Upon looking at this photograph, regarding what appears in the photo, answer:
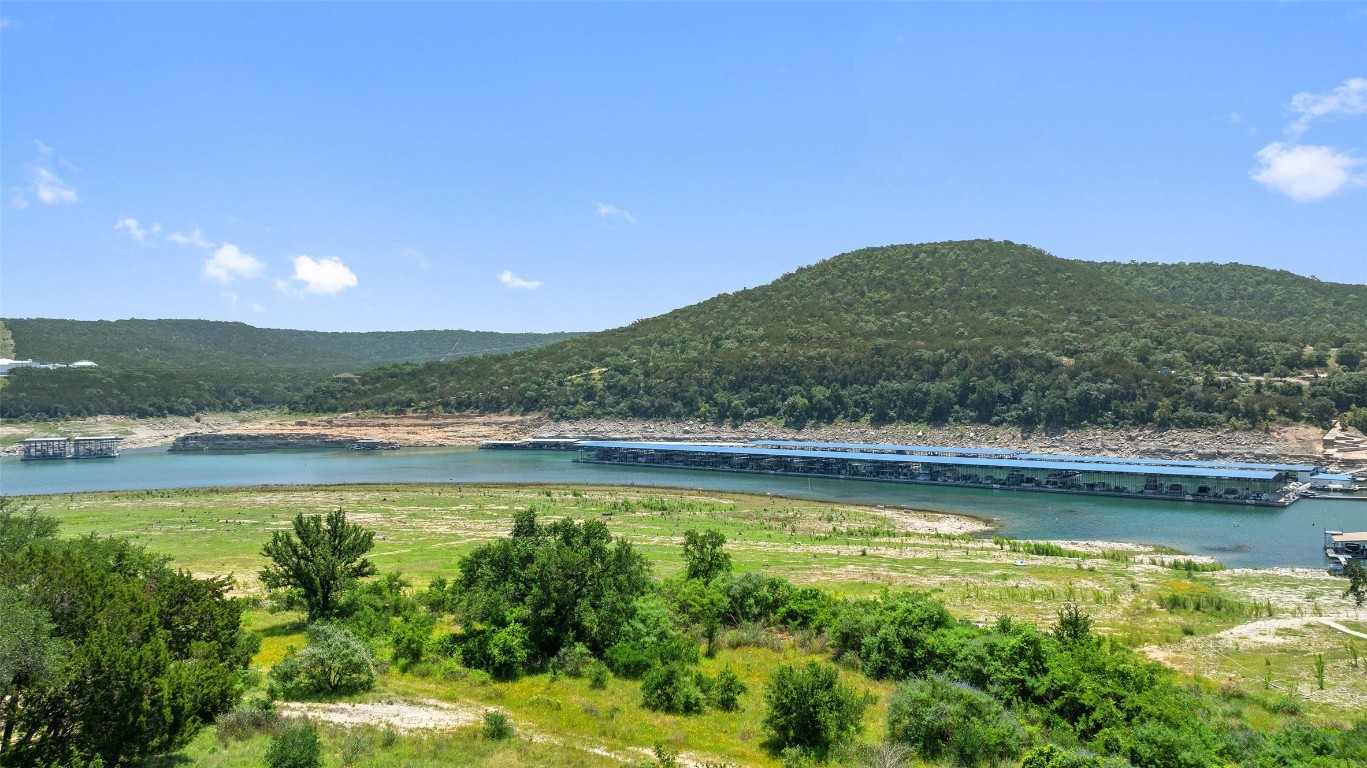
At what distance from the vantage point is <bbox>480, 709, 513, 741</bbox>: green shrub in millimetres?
16031

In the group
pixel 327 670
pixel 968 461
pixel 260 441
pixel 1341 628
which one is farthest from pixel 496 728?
pixel 260 441

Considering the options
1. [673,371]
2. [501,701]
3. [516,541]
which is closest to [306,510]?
[516,541]

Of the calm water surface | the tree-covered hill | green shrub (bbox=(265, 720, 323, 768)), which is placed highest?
the tree-covered hill

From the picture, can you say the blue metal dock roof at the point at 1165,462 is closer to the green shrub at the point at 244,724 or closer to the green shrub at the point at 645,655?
the green shrub at the point at 645,655

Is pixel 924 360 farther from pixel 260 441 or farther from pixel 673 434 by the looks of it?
pixel 260 441

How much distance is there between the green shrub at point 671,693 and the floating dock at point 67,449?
127m

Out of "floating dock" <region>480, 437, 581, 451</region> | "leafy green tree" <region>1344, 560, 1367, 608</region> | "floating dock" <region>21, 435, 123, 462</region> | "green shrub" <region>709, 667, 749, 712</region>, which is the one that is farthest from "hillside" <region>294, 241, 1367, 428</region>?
"green shrub" <region>709, 667, 749, 712</region>

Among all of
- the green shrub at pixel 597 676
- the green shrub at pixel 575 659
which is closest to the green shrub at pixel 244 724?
the green shrub at pixel 575 659

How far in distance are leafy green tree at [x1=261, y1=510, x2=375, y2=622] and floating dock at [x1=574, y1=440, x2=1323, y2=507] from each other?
62.6m

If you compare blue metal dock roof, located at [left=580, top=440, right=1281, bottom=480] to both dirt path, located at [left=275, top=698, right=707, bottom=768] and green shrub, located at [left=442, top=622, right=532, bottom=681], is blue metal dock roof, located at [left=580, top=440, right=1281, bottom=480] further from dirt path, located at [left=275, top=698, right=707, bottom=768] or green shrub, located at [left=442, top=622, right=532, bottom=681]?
dirt path, located at [left=275, top=698, right=707, bottom=768]

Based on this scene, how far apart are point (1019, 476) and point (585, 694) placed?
64381 mm

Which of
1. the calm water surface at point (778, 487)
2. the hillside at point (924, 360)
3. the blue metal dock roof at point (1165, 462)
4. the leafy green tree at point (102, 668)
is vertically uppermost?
the hillside at point (924, 360)

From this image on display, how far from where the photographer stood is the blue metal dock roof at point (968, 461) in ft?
213

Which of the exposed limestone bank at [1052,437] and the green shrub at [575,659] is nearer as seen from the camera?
the green shrub at [575,659]
